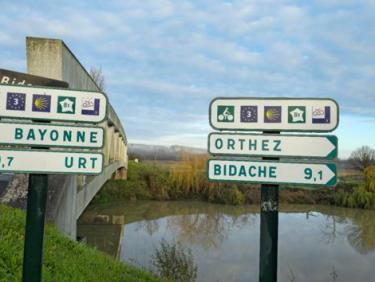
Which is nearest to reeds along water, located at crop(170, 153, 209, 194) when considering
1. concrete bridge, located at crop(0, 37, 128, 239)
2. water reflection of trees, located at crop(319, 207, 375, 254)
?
water reflection of trees, located at crop(319, 207, 375, 254)

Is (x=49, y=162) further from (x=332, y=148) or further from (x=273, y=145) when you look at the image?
(x=332, y=148)

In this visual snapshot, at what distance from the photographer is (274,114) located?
113 inches

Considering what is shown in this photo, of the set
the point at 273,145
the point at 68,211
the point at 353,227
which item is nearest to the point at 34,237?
the point at 273,145

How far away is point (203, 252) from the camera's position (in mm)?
12828

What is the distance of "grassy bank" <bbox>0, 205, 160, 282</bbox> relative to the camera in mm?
3893

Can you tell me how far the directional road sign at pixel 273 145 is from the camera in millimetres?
2791

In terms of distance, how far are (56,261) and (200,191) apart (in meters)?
21.8

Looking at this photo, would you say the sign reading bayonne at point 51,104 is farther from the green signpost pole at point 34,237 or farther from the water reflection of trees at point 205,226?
the water reflection of trees at point 205,226

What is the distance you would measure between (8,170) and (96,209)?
66.4 feet

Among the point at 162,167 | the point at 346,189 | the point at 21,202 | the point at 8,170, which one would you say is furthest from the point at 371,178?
the point at 8,170

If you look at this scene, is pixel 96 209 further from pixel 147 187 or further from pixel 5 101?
pixel 5 101

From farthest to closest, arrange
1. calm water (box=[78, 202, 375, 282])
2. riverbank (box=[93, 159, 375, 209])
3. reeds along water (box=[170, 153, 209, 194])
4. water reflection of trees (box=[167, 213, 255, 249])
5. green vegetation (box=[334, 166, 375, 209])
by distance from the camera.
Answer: reeds along water (box=[170, 153, 209, 194]), riverbank (box=[93, 159, 375, 209]), green vegetation (box=[334, 166, 375, 209]), water reflection of trees (box=[167, 213, 255, 249]), calm water (box=[78, 202, 375, 282])

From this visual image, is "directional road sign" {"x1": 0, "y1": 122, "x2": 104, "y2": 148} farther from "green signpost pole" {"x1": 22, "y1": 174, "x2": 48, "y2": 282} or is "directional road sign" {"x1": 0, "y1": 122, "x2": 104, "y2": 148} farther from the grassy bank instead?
the grassy bank

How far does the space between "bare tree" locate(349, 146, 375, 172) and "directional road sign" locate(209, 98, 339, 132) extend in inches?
1208
